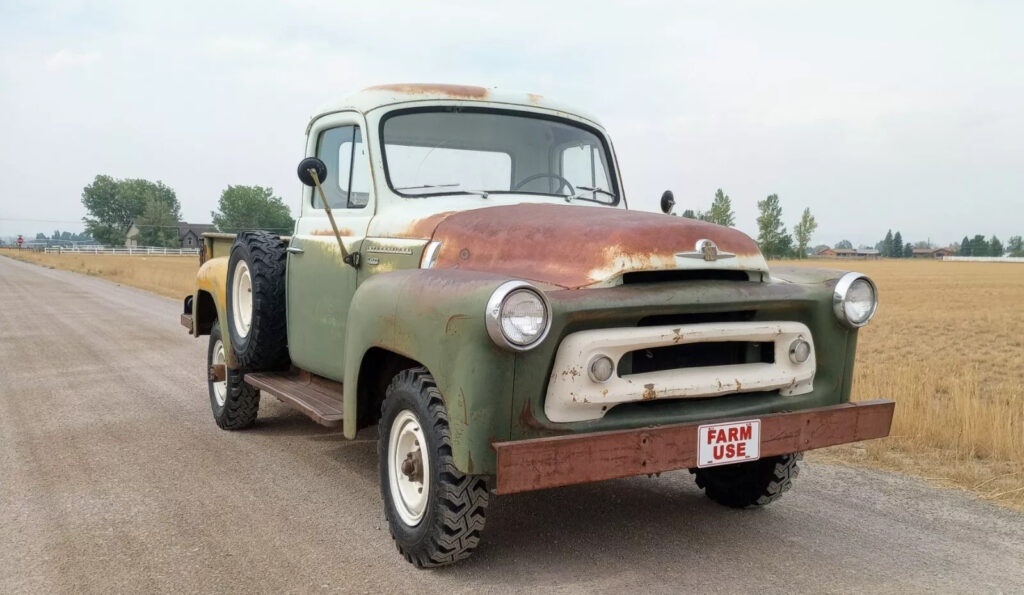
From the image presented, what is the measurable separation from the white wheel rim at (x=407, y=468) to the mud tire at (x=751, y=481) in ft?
5.62

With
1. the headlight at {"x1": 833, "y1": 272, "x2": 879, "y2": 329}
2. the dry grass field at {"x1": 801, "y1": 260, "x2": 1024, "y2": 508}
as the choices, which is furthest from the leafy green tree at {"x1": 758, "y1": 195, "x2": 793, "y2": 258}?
the headlight at {"x1": 833, "y1": 272, "x2": 879, "y2": 329}

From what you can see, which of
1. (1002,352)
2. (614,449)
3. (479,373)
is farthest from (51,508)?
(1002,352)

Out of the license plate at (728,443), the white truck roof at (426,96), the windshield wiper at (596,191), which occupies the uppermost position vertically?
the white truck roof at (426,96)

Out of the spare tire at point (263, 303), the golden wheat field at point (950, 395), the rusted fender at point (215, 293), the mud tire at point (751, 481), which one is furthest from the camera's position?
the rusted fender at point (215, 293)

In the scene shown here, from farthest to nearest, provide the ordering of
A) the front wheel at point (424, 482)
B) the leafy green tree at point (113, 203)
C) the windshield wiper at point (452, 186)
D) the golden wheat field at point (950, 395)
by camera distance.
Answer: the leafy green tree at point (113, 203) < the golden wheat field at point (950, 395) < the windshield wiper at point (452, 186) < the front wheel at point (424, 482)

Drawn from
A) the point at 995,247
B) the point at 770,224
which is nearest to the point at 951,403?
the point at 770,224

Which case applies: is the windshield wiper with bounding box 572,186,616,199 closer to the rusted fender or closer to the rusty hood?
the rusty hood

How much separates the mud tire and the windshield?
1.75 metres

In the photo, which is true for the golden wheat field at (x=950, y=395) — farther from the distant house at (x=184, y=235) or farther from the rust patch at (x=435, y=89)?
the distant house at (x=184, y=235)

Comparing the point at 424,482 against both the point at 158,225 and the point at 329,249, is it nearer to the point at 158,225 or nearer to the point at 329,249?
the point at 329,249

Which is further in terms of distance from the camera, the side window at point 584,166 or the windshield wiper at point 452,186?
the side window at point 584,166

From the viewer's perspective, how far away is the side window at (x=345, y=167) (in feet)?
15.4

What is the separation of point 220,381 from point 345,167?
2342mm

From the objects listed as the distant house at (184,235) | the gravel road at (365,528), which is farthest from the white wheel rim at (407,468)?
the distant house at (184,235)
